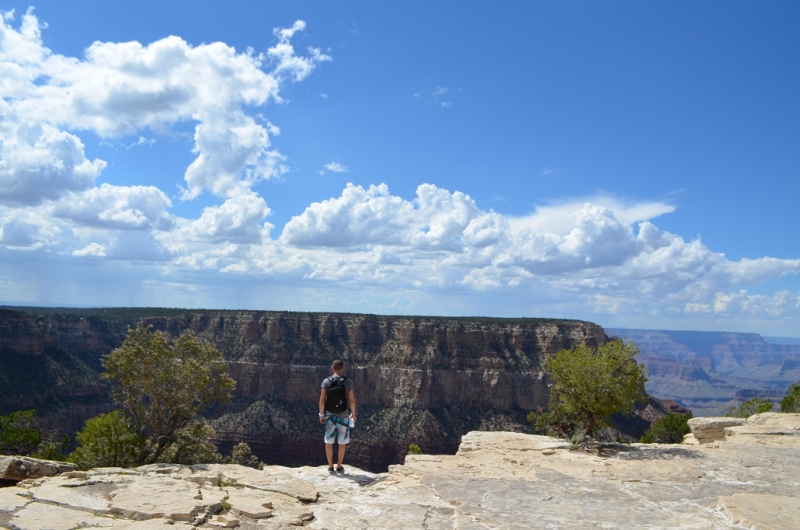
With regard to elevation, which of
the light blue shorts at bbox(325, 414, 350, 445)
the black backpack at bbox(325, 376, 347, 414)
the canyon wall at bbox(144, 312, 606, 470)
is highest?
the black backpack at bbox(325, 376, 347, 414)

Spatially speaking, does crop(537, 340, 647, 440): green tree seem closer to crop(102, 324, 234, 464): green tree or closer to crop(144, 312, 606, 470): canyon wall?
crop(102, 324, 234, 464): green tree

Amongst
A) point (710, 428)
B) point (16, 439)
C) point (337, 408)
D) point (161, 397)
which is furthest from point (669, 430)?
point (16, 439)

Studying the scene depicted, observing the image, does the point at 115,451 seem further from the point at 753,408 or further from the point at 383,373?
the point at 383,373

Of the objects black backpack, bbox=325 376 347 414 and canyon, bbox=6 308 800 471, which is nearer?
black backpack, bbox=325 376 347 414

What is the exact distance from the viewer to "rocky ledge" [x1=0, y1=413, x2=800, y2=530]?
10867 millimetres

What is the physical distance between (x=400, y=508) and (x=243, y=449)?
19.5 m

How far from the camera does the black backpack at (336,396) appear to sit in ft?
48.2

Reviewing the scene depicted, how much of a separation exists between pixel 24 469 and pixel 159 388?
551cm

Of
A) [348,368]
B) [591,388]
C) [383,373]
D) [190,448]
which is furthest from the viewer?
[348,368]

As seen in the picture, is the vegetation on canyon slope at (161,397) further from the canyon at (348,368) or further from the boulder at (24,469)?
the canyon at (348,368)

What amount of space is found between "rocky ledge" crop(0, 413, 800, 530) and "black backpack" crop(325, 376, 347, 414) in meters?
1.62

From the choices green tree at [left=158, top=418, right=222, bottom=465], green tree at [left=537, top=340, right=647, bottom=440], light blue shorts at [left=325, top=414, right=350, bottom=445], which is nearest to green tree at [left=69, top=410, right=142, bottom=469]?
green tree at [left=158, top=418, right=222, bottom=465]

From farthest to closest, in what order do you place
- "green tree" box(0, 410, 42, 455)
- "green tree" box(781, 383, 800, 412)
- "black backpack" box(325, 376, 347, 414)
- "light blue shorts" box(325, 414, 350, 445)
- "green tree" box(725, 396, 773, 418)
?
"green tree" box(725, 396, 773, 418) → "green tree" box(781, 383, 800, 412) → "green tree" box(0, 410, 42, 455) → "light blue shorts" box(325, 414, 350, 445) → "black backpack" box(325, 376, 347, 414)

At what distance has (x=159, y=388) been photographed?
66.7 feet
